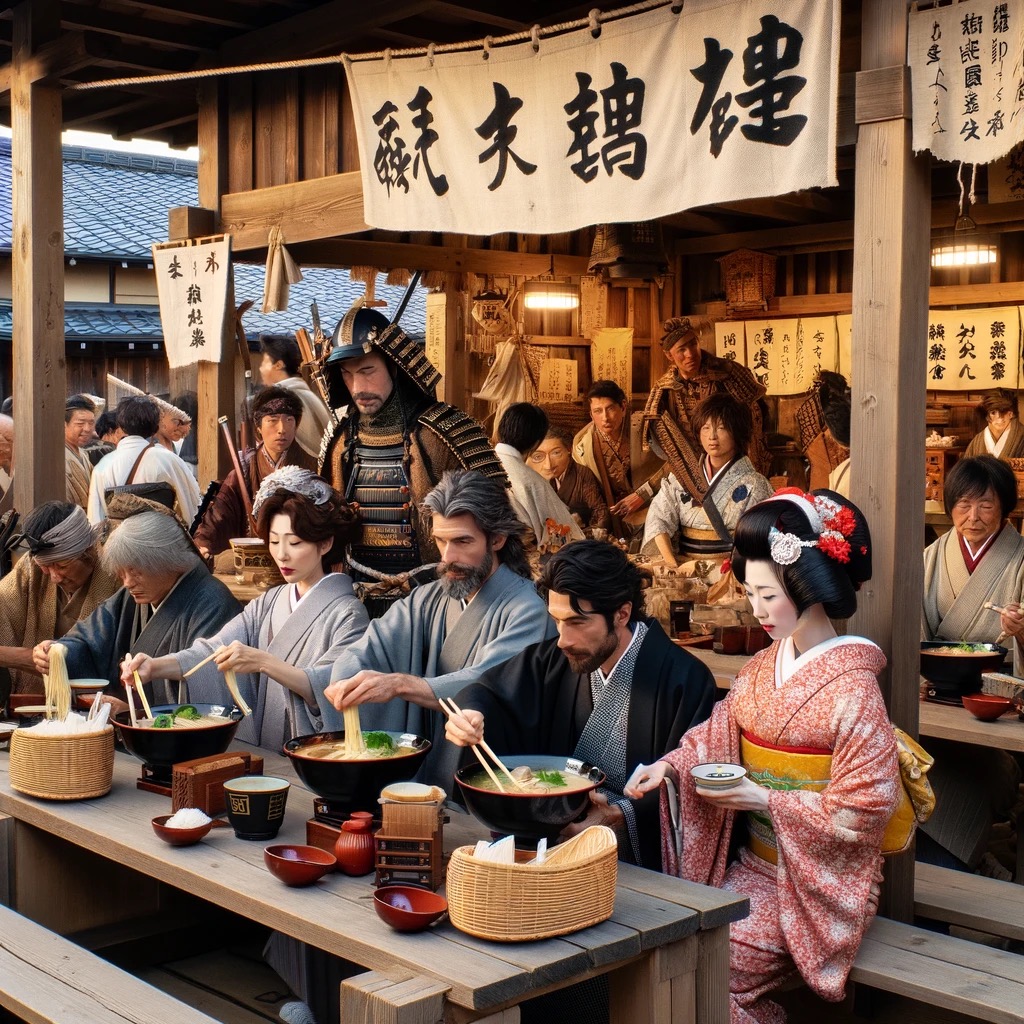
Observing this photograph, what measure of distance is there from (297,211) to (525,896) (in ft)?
19.8

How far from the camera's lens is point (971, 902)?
420cm

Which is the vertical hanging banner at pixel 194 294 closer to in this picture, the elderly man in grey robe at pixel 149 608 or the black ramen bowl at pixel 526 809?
the elderly man in grey robe at pixel 149 608

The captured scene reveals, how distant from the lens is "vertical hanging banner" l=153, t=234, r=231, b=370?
8.49m

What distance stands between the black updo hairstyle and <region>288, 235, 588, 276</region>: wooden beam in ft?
18.0

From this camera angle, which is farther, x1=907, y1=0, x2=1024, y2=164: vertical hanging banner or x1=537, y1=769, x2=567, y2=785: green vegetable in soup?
x1=907, y1=0, x2=1024, y2=164: vertical hanging banner

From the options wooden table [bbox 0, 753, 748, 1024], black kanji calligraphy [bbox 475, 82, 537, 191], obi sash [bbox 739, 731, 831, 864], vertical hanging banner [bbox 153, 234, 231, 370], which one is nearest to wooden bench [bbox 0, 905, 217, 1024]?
wooden table [bbox 0, 753, 748, 1024]

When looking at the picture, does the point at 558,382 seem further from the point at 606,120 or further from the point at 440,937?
the point at 440,937

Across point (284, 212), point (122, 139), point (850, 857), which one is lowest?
point (850, 857)

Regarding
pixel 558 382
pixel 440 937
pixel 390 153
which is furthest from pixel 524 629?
pixel 558 382

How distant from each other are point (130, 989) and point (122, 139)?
8.18m

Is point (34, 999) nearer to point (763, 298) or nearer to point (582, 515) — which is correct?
point (582, 515)

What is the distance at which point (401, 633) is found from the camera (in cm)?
496

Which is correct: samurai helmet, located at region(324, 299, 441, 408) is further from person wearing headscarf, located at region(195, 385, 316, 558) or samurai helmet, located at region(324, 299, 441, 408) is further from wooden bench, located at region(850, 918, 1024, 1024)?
wooden bench, located at region(850, 918, 1024, 1024)


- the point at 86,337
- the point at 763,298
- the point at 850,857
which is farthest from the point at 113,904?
the point at 86,337
